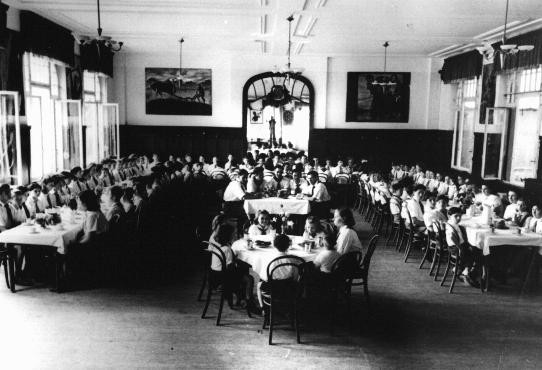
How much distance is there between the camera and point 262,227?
785 centimetres

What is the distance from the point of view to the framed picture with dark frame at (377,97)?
59.5 ft

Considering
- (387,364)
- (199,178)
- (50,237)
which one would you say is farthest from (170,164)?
(387,364)

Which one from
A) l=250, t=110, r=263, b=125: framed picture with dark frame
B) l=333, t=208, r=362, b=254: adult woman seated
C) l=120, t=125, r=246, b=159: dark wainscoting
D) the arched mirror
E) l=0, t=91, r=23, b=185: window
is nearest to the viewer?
l=333, t=208, r=362, b=254: adult woman seated

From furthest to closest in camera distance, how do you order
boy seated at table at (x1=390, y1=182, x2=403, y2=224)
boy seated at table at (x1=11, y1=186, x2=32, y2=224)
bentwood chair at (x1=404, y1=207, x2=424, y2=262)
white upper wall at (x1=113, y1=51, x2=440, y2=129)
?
white upper wall at (x1=113, y1=51, x2=440, y2=129)
boy seated at table at (x1=390, y1=182, x2=403, y2=224)
bentwood chair at (x1=404, y1=207, x2=424, y2=262)
boy seated at table at (x1=11, y1=186, x2=32, y2=224)

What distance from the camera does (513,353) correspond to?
5805 mm

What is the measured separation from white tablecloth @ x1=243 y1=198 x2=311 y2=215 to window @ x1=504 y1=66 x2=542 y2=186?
5.91 metres

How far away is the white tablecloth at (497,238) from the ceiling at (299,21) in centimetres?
413

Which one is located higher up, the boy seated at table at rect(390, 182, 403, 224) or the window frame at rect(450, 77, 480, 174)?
the window frame at rect(450, 77, 480, 174)

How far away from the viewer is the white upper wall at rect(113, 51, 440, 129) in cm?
1808

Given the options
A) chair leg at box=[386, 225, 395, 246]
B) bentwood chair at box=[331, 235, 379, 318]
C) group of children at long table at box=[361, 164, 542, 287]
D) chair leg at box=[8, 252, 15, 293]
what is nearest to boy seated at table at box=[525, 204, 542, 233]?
group of children at long table at box=[361, 164, 542, 287]

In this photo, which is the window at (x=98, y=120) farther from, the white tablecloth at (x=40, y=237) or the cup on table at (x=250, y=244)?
the cup on table at (x=250, y=244)

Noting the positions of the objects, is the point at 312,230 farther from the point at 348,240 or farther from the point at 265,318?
Result: the point at 265,318

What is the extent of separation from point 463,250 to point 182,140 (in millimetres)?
12539

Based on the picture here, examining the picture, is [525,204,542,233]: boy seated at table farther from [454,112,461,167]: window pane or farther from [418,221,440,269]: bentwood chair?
[454,112,461,167]: window pane
